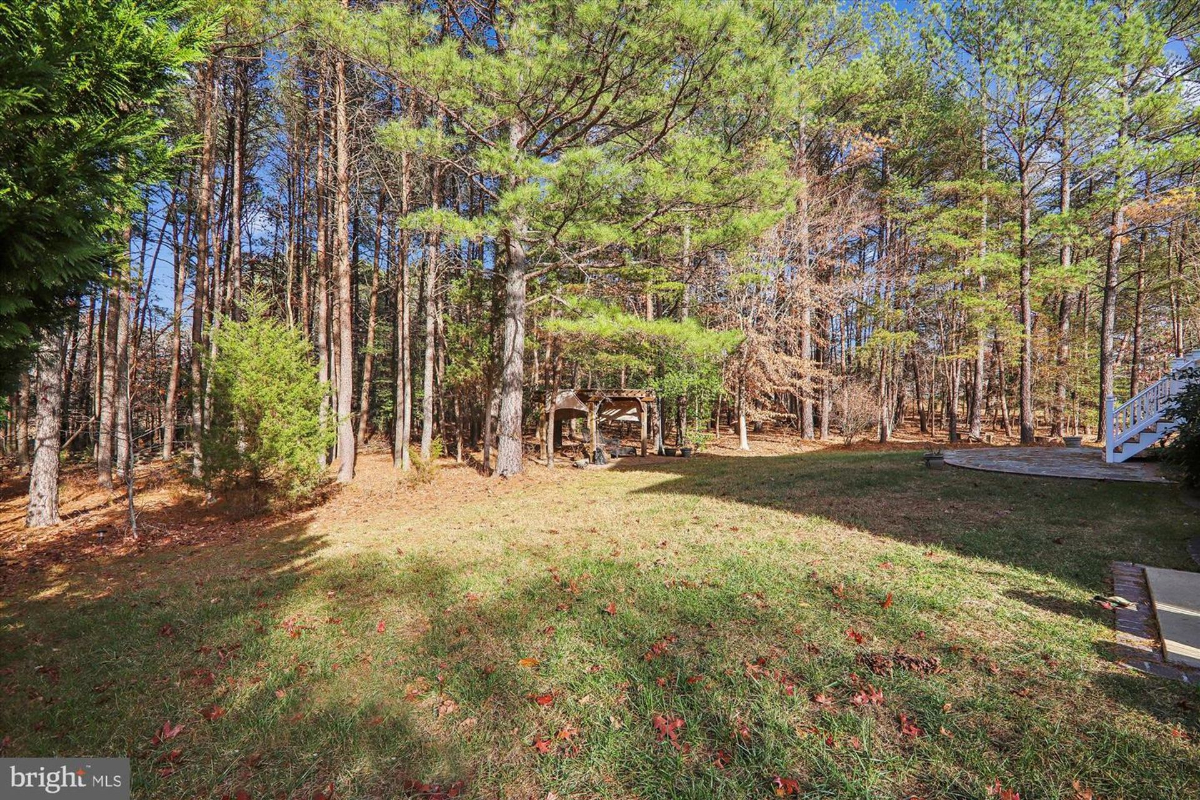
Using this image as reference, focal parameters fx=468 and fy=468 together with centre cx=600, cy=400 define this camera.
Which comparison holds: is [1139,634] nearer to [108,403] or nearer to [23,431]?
[108,403]

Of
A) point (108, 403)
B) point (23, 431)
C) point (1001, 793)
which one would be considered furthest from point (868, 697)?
point (23, 431)

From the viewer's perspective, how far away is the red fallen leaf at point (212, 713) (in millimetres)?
2607

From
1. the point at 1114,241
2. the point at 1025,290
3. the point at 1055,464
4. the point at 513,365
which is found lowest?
the point at 1055,464

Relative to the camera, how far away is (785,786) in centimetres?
204

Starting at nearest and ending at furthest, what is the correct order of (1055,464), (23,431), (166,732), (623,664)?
(166,732)
(623,664)
(1055,464)
(23,431)

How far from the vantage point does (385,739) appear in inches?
95.0

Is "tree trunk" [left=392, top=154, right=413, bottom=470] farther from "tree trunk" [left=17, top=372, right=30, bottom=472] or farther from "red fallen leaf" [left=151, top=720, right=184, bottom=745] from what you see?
"tree trunk" [left=17, top=372, right=30, bottom=472]

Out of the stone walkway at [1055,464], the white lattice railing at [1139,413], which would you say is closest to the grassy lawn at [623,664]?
the stone walkway at [1055,464]

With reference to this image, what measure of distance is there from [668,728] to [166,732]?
104 inches

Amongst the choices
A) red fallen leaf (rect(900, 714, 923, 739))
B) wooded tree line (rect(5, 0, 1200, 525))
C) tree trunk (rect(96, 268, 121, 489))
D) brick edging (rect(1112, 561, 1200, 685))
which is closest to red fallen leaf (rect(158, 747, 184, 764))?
wooded tree line (rect(5, 0, 1200, 525))

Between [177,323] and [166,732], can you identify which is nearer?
[166,732]

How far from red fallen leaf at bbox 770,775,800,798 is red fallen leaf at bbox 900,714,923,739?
0.69m

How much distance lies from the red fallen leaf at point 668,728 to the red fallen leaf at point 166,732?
253 centimetres

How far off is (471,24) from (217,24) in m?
11.8
